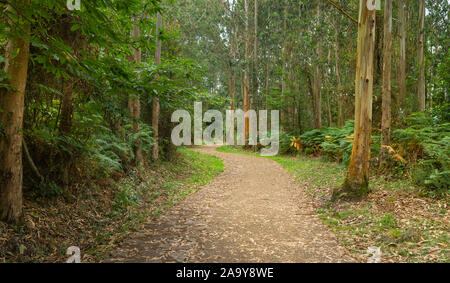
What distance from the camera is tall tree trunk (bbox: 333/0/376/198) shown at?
227 inches

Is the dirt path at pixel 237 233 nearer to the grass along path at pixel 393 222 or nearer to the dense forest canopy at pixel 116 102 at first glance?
the grass along path at pixel 393 222

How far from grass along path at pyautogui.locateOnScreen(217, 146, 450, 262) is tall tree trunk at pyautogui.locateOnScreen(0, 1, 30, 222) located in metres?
4.84

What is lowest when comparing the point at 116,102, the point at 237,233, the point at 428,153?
the point at 237,233

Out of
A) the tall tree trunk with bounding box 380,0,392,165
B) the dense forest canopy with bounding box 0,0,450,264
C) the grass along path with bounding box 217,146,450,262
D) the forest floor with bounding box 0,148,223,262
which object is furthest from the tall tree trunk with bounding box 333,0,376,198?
the forest floor with bounding box 0,148,223,262

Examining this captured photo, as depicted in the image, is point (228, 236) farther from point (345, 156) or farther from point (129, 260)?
point (345, 156)

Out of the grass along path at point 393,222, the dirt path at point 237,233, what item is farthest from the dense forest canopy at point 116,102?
the dirt path at point 237,233

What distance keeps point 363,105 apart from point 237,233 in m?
3.97

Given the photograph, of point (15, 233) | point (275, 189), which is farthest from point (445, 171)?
point (15, 233)

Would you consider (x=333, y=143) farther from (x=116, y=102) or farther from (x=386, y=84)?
(x=116, y=102)

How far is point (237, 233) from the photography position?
4629mm

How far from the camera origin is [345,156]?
32.1 ft

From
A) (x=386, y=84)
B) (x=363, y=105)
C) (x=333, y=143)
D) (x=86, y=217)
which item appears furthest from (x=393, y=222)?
(x=333, y=143)

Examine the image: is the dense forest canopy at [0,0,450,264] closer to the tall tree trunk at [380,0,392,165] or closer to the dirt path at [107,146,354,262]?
the tall tree trunk at [380,0,392,165]
